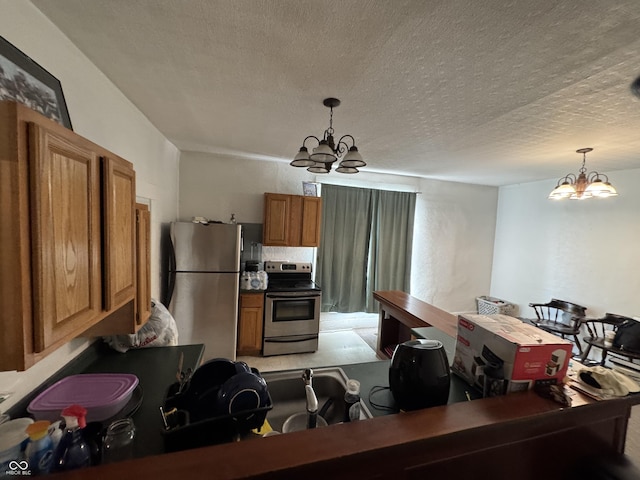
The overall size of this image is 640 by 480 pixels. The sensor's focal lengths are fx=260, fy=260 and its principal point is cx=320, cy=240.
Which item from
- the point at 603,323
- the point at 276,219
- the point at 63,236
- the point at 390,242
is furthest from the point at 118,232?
the point at 603,323

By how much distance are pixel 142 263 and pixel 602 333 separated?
5079 mm

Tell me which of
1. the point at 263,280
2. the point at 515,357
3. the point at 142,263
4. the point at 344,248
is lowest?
the point at 263,280

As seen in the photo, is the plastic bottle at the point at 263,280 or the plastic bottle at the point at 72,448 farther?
the plastic bottle at the point at 263,280

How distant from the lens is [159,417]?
109cm

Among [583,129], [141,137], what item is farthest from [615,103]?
[141,137]

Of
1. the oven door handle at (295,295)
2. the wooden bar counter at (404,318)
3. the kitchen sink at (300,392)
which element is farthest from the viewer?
the oven door handle at (295,295)

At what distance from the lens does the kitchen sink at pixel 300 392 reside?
3.85 ft

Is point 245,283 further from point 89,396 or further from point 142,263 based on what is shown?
point 89,396

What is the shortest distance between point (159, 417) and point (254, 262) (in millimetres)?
2524

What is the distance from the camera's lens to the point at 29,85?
1028 mm

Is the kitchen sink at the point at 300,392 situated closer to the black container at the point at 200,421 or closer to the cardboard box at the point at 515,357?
the black container at the point at 200,421

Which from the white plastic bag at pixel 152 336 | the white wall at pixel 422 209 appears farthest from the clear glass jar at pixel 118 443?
the white wall at pixel 422 209

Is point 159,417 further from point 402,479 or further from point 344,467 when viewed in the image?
point 402,479

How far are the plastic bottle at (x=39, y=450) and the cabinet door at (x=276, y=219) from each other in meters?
2.89
